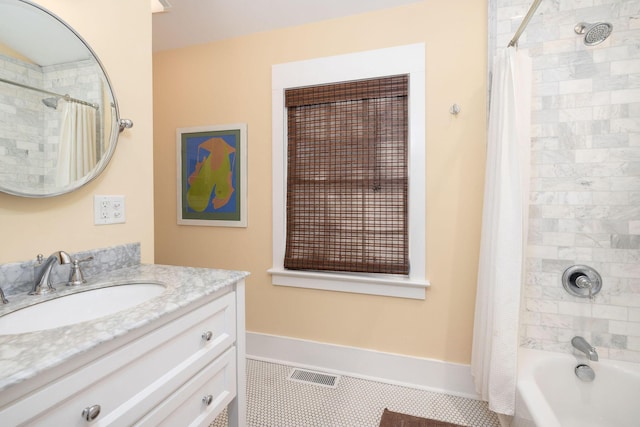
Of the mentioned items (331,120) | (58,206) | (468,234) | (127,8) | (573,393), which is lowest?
(573,393)

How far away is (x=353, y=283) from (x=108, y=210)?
147cm

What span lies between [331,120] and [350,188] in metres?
0.49

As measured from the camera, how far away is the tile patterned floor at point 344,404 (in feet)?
5.37

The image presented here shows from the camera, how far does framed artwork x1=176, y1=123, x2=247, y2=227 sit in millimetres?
2297

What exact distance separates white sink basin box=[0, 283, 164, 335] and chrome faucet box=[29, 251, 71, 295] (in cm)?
7

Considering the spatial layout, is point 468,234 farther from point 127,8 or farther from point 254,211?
point 127,8

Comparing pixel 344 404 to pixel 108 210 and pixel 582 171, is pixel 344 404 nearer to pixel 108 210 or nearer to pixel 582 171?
pixel 108 210

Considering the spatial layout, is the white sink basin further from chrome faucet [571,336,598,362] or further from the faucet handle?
chrome faucet [571,336,598,362]

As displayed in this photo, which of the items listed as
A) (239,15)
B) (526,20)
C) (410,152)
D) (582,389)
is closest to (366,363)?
(582,389)

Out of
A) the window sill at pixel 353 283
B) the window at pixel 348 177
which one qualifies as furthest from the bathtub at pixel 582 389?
the window at pixel 348 177

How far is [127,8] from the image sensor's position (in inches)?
53.5

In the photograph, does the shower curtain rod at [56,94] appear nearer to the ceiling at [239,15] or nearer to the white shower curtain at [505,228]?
the ceiling at [239,15]

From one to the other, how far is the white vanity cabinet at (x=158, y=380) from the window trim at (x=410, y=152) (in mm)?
994

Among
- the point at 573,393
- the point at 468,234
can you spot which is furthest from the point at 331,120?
the point at 573,393
